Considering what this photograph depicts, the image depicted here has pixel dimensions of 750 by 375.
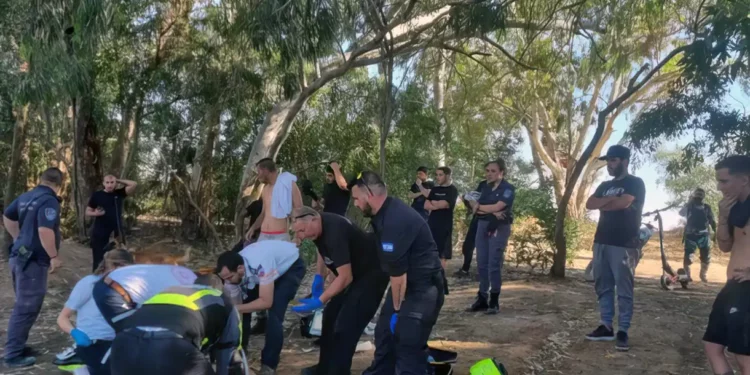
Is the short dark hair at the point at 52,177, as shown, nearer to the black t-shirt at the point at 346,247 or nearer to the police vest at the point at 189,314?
the black t-shirt at the point at 346,247

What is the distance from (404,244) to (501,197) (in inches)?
137

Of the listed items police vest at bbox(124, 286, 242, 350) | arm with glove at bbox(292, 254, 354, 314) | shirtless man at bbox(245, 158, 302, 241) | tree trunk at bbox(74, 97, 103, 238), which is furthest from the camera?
tree trunk at bbox(74, 97, 103, 238)

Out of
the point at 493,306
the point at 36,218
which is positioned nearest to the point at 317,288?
the point at 36,218

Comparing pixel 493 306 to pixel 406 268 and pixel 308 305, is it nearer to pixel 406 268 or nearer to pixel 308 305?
pixel 308 305

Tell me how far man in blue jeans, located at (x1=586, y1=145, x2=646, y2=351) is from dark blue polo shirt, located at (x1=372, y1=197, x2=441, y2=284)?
2317 mm

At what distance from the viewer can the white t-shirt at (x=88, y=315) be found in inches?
137

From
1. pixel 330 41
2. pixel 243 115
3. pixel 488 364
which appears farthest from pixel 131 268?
pixel 243 115

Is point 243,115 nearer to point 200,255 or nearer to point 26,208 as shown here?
point 200,255

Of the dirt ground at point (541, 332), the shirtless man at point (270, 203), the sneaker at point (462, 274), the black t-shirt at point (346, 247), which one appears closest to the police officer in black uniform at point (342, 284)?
the black t-shirt at point (346, 247)

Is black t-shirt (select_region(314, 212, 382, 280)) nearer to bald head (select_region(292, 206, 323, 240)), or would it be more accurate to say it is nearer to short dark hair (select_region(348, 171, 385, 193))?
bald head (select_region(292, 206, 323, 240))

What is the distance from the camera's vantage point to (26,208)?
520 centimetres

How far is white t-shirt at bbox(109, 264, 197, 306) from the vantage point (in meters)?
3.29

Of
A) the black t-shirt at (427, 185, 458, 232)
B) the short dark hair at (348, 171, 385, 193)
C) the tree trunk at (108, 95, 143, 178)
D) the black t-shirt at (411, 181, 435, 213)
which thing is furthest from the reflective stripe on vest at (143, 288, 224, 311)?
the tree trunk at (108, 95, 143, 178)

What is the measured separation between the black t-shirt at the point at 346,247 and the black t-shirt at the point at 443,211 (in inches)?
153
